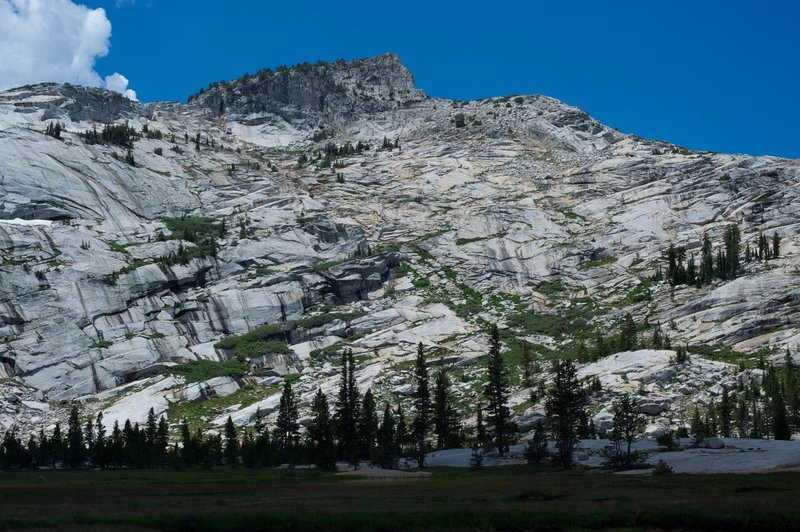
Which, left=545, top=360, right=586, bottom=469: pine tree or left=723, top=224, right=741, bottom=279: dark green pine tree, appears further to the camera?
left=723, top=224, right=741, bottom=279: dark green pine tree

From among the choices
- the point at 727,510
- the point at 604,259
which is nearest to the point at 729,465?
the point at 727,510

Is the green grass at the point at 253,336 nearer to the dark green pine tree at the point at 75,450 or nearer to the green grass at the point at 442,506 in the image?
the dark green pine tree at the point at 75,450

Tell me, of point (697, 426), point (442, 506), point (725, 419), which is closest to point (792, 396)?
point (725, 419)

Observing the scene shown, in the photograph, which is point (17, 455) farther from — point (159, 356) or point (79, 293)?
point (79, 293)

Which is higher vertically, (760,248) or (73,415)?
Answer: (760,248)

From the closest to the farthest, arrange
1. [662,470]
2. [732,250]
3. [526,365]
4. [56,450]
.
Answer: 1. [662,470]
2. [56,450]
3. [526,365]
4. [732,250]

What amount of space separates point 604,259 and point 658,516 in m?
166

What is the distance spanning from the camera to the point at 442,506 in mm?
36344

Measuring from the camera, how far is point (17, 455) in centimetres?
10062

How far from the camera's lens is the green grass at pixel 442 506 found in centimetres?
2939

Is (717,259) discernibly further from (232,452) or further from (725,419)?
(232,452)

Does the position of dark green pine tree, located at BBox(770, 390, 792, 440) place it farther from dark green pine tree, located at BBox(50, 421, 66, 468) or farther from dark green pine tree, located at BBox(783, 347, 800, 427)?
dark green pine tree, located at BBox(50, 421, 66, 468)

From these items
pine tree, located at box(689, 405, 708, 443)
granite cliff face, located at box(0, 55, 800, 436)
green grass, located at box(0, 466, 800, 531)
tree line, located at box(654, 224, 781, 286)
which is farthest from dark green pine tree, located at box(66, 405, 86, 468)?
tree line, located at box(654, 224, 781, 286)

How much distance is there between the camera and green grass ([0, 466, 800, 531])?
29391 millimetres
